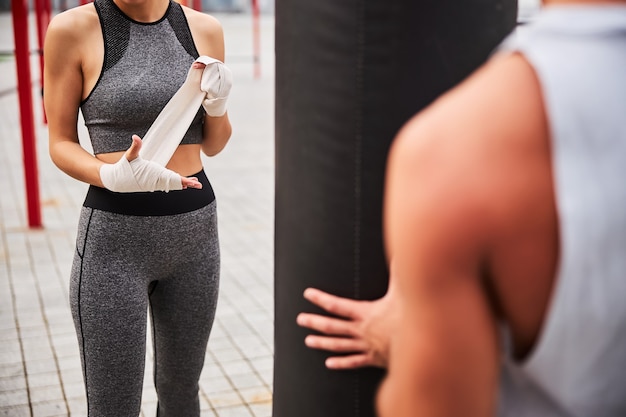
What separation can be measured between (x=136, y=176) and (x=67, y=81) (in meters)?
0.32

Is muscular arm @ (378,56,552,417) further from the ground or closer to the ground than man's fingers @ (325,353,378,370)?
further from the ground

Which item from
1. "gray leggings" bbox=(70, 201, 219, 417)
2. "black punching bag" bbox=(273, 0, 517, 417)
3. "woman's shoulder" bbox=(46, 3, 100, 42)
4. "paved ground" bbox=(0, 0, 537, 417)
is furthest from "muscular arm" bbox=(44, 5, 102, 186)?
"paved ground" bbox=(0, 0, 537, 417)

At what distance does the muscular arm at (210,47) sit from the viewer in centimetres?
225

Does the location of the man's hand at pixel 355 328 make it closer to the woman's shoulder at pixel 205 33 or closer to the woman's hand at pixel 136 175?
the woman's hand at pixel 136 175

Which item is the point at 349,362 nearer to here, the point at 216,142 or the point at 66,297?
the point at 216,142

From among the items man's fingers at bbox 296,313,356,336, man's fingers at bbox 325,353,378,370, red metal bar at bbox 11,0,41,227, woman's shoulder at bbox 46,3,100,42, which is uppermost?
woman's shoulder at bbox 46,3,100,42

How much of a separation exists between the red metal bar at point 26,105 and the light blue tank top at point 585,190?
520 centimetres

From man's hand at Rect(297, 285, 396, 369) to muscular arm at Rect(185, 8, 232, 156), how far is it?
0.89 meters

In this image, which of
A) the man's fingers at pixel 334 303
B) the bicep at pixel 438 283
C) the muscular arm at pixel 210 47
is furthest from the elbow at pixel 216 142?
the bicep at pixel 438 283

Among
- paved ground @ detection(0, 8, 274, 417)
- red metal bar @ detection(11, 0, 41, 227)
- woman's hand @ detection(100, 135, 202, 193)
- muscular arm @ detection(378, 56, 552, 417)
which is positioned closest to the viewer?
muscular arm @ detection(378, 56, 552, 417)

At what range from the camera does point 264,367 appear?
3877 millimetres

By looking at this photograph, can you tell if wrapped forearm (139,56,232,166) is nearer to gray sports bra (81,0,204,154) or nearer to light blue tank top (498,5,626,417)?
gray sports bra (81,0,204,154)

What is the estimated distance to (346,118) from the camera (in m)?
1.51

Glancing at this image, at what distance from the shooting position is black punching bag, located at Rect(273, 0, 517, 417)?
1.47m
